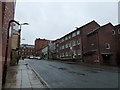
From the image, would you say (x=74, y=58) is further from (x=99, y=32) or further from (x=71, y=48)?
(x=99, y=32)

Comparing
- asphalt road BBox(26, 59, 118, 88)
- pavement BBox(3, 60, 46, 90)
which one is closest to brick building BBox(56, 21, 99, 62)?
asphalt road BBox(26, 59, 118, 88)

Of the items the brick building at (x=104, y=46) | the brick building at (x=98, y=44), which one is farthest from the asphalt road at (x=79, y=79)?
the brick building at (x=98, y=44)

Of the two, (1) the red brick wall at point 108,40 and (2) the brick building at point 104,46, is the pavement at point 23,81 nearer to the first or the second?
(2) the brick building at point 104,46

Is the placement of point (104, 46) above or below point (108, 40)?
below

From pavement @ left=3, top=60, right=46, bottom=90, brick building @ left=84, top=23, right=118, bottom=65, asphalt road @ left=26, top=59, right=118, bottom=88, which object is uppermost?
brick building @ left=84, top=23, right=118, bottom=65

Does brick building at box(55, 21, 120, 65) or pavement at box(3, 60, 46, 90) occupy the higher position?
brick building at box(55, 21, 120, 65)

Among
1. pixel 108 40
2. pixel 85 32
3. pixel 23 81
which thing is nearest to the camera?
pixel 23 81

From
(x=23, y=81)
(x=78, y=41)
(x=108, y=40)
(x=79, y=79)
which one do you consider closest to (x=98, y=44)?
(x=108, y=40)

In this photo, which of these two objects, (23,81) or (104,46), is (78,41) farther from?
(23,81)

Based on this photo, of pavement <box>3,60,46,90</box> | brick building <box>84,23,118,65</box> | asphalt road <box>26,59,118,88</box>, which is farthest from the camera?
brick building <box>84,23,118,65</box>

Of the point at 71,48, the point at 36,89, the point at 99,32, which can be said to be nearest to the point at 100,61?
the point at 99,32

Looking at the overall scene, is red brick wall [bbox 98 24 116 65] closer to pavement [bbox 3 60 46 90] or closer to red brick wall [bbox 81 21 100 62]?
red brick wall [bbox 81 21 100 62]

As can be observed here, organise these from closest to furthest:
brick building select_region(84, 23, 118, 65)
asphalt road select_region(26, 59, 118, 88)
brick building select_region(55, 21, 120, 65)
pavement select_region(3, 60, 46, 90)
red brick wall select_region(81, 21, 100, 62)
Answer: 1. pavement select_region(3, 60, 46, 90)
2. asphalt road select_region(26, 59, 118, 88)
3. brick building select_region(84, 23, 118, 65)
4. brick building select_region(55, 21, 120, 65)
5. red brick wall select_region(81, 21, 100, 62)

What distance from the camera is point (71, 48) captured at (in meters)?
48.1
